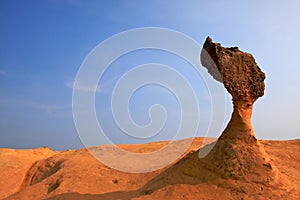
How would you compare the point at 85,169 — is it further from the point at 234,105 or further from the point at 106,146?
the point at 234,105

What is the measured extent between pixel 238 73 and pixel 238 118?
1277 mm

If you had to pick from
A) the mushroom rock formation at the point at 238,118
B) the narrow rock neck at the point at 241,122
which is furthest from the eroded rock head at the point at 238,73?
the narrow rock neck at the point at 241,122

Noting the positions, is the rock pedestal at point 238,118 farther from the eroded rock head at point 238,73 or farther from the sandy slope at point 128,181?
the sandy slope at point 128,181

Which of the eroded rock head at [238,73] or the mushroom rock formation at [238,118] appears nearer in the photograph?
the mushroom rock formation at [238,118]

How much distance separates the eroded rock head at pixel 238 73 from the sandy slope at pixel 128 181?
2.30m

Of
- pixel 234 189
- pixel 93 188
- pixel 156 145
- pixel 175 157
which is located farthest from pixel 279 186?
pixel 156 145

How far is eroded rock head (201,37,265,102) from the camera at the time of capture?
7.47 meters

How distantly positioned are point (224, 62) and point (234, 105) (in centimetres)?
128

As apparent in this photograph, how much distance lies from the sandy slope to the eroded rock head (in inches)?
90.4

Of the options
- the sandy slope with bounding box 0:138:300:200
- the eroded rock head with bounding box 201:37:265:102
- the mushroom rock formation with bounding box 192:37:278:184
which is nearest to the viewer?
the sandy slope with bounding box 0:138:300:200

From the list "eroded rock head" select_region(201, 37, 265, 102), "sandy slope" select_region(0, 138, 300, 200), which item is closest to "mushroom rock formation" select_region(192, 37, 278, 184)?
"eroded rock head" select_region(201, 37, 265, 102)

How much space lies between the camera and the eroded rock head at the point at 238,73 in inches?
294

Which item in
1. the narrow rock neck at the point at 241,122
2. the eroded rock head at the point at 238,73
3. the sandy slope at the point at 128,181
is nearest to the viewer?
the sandy slope at the point at 128,181

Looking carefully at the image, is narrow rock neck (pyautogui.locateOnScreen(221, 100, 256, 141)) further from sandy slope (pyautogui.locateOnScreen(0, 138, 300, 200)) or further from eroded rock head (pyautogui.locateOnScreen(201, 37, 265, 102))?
sandy slope (pyautogui.locateOnScreen(0, 138, 300, 200))
